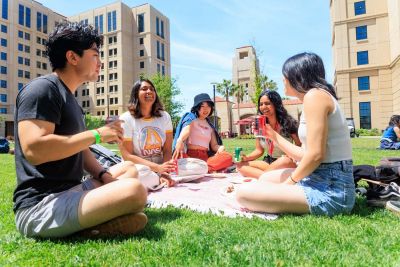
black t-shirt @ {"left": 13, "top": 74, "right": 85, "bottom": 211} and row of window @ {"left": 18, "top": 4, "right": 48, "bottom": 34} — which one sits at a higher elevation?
row of window @ {"left": 18, "top": 4, "right": 48, "bottom": 34}

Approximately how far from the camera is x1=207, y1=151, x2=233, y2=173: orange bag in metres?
6.63

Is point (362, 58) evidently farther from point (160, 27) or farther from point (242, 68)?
point (160, 27)

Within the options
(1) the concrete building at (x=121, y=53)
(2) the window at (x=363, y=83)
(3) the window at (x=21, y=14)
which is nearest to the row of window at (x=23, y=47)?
(3) the window at (x=21, y=14)

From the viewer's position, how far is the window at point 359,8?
3608 centimetres

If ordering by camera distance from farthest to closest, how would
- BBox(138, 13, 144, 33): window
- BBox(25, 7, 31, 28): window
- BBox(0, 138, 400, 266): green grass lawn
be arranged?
BBox(138, 13, 144, 33): window, BBox(25, 7, 31, 28): window, BBox(0, 138, 400, 266): green grass lawn

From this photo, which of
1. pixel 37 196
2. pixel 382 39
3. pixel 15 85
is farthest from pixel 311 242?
pixel 15 85

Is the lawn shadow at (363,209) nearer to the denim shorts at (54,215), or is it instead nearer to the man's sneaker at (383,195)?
the man's sneaker at (383,195)

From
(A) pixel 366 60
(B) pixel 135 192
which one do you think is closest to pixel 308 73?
(B) pixel 135 192

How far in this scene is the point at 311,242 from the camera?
2.49 m

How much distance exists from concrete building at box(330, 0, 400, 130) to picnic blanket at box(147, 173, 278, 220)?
111ft

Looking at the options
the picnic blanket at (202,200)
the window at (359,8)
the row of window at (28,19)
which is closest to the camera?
the picnic blanket at (202,200)

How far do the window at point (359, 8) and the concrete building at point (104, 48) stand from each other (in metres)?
36.8

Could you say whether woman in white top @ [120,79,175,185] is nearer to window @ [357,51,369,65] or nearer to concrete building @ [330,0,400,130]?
concrete building @ [330,0,400,130]

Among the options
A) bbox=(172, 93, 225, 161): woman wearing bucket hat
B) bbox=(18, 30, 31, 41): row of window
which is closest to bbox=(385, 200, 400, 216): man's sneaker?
bbox=(172, 93, 225, 161): woman wearing bucket hat
